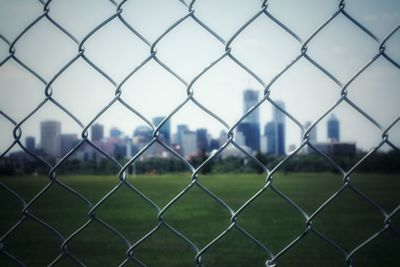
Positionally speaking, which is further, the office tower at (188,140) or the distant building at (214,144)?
the office tower at (188,140)

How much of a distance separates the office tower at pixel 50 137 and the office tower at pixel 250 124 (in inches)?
22.1

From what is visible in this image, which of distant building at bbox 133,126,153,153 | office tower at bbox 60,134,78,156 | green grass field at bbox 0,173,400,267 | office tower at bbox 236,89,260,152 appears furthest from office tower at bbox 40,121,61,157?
green grass field at bbox 0,173,400,267

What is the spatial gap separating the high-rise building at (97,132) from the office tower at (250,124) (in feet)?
1.41

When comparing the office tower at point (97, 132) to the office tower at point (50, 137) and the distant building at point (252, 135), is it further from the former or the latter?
the distant building at point (252, 135)

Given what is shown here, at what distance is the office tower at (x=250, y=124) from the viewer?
111 cm

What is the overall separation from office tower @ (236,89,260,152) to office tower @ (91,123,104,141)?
1.41ft

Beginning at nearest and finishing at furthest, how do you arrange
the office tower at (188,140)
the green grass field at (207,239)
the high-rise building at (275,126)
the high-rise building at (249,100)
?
the high-rise building at (249,100) < the high-rise building at (275,126) < the office tower at (188,140) < the green grass field at (207,239)

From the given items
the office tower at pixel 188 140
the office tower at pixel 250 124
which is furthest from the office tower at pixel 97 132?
the office tower at pixel 250 124

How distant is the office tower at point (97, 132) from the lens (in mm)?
1155

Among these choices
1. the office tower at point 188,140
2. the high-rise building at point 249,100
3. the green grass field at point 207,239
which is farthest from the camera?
the green grass field at point 207,239

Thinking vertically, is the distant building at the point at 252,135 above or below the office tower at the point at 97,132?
below

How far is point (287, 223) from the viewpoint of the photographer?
752 cm

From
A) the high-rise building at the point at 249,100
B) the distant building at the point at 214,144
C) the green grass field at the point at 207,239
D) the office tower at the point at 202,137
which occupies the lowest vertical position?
the green grass field at the point at 207,239

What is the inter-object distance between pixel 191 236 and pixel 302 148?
5415mm
